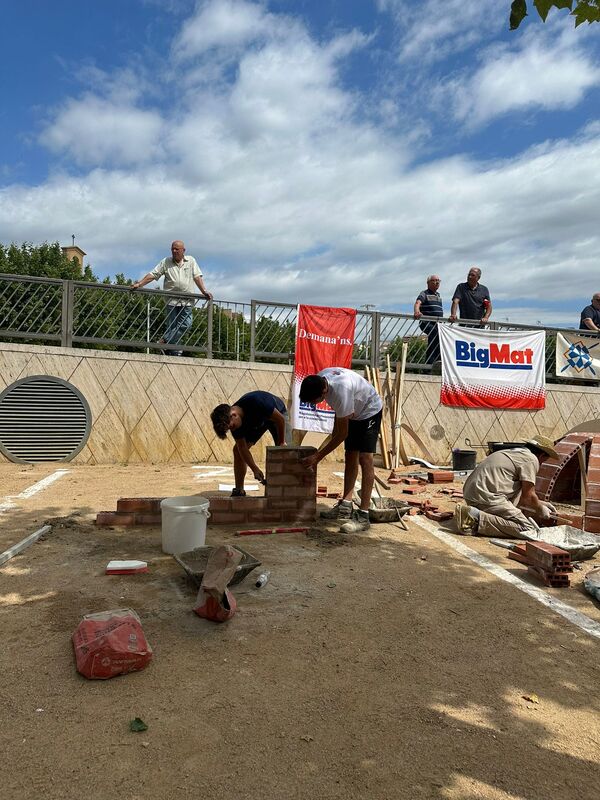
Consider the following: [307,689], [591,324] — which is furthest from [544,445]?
[591,324]

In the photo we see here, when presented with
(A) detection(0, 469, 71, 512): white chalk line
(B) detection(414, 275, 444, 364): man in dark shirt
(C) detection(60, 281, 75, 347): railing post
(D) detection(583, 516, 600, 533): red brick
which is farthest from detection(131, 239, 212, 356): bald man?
(D) detection(583, 516, 600, 533): red brick

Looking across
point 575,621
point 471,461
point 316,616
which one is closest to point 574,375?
point 471,461

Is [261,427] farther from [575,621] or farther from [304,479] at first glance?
[575,621]

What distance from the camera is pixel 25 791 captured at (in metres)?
1.98

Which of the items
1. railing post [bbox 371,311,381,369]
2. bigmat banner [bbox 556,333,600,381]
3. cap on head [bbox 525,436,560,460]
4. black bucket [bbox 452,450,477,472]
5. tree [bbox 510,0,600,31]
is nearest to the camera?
tree [bbox 510,0,600,31]

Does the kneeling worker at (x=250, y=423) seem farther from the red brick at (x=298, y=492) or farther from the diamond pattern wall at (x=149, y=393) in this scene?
the diamond pattern wall at (x=149, y=393)

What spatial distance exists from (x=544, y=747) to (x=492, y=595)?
176 centimetres

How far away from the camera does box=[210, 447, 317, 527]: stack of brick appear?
5.71m

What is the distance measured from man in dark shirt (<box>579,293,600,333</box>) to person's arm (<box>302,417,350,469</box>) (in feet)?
29.3

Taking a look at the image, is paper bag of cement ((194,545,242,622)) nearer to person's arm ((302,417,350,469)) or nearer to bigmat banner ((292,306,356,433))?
person's arm ((302,417,350,469))

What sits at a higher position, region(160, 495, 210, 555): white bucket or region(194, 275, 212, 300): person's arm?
region(194, 275, 212, 300): person's arm

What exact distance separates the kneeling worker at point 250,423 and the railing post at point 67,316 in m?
4.69

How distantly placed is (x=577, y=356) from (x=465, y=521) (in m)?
7.94

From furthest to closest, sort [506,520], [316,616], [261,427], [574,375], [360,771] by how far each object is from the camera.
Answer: [574,375] → [261,427] → [506,520] → [316,616] → [360,771]
